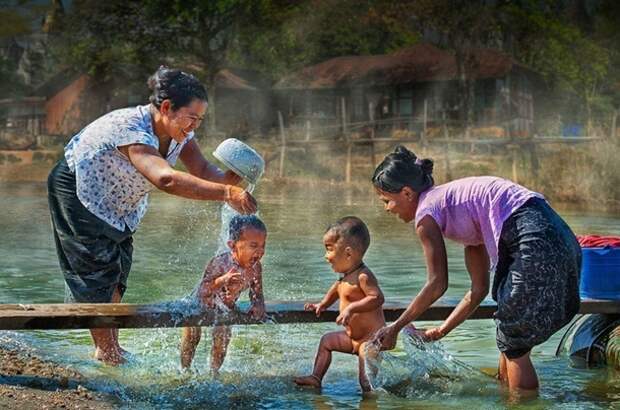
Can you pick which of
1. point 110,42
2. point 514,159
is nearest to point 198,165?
point 514,159

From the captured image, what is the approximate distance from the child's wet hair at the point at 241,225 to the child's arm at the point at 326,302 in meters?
0.51

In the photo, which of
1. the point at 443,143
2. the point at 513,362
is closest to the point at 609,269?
the point at 513,362

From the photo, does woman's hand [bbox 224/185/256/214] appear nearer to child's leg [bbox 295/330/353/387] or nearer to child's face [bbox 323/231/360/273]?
child's face [bbox 323/231/360/273]

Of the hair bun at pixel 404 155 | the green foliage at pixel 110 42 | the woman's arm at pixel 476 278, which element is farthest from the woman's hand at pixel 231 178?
the green foliage at pixel 110 42

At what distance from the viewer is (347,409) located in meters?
5.64

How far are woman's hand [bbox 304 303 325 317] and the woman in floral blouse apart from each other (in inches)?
29.5

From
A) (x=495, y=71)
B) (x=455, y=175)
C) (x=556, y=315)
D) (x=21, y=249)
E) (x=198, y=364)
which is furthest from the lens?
(x=495, y=71)

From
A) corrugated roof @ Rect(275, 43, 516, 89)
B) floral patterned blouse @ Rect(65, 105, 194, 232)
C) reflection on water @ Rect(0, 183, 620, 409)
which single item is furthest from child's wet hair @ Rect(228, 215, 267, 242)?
corrugated roof @ Rect(275, 43, 516, 89)

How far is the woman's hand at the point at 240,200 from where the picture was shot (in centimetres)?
520

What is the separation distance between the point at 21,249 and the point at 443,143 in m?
20.0

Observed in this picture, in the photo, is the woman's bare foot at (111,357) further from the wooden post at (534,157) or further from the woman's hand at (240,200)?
the wooden post at (534,157)

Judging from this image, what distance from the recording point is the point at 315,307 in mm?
6168

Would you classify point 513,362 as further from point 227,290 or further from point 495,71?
point 495,71

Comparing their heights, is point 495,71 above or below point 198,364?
above
